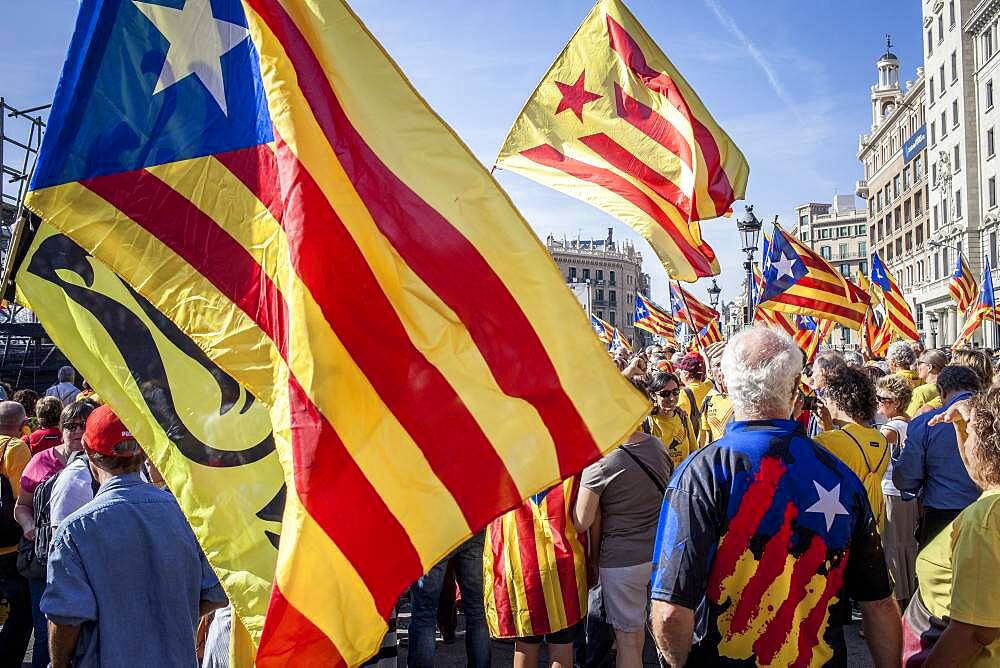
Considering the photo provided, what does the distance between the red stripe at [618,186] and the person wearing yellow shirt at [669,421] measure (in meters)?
1.01

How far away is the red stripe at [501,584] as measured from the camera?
4.45 meters

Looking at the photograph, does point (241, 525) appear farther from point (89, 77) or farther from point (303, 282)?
point (89, 77)

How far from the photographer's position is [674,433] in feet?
21.1

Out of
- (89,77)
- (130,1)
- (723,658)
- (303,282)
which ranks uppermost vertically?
(130,1)

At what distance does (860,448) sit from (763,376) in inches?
82.9

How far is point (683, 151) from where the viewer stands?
19.5 ft

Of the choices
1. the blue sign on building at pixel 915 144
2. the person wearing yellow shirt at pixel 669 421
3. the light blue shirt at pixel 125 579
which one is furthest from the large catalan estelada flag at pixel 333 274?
the blue sign on building at pixel 915 144

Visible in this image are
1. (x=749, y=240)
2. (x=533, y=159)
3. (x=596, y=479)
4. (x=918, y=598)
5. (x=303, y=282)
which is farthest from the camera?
(x=749, y=240)

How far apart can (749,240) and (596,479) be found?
1032 centimetres

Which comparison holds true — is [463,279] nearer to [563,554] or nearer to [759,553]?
[759,553]

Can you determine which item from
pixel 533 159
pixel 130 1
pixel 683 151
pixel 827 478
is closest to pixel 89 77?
pixel 130 1

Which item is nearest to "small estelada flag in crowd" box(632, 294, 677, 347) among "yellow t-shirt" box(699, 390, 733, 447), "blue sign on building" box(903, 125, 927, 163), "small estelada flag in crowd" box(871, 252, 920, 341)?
"small estelada flag in crowd" box(871, 252, 920, 341)

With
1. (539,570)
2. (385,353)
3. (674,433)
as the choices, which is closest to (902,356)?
(674,433)

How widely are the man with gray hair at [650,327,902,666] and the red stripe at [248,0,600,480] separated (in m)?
0.50
